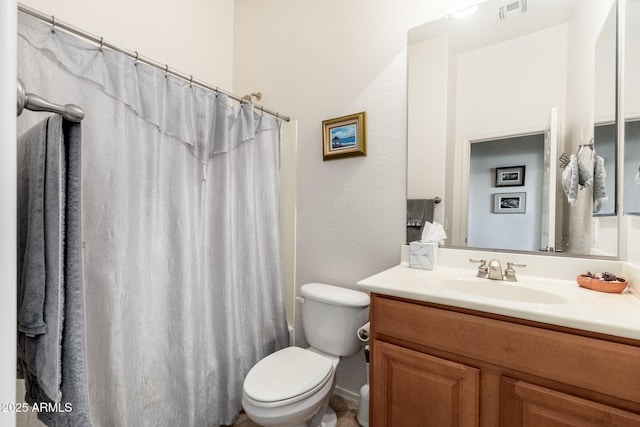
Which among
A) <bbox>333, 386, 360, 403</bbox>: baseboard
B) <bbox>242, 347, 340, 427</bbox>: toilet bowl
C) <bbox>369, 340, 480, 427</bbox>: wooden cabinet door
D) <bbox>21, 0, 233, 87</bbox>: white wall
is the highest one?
<bbox>21, 0, 233, 87</bbox>: white wall

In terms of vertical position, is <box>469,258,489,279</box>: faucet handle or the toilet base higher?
<box>469,258,489,279</box>: faucet handle

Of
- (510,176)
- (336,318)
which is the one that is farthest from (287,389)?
(510,176)

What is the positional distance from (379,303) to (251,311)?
2.89 ft

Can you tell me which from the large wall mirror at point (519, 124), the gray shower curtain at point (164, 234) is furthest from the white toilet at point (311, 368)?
the large wall mirror at point (519, 124)

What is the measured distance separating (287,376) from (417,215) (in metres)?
1.01

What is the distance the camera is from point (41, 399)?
2.55ft

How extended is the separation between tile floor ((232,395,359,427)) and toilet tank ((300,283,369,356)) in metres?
0.39

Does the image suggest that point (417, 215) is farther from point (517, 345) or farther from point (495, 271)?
point (517, 345)

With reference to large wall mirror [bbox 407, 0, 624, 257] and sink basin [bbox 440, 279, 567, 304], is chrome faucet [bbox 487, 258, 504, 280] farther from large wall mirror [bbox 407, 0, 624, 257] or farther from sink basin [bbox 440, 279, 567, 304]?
large wall mirror [bbox 407, 0, 624, 257]

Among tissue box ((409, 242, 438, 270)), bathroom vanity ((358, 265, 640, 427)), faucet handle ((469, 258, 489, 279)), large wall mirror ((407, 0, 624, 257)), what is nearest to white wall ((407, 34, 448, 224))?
large wall mirror ((407, 0, 624, 257))

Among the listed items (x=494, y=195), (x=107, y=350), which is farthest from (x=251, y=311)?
(x=494, y=195)

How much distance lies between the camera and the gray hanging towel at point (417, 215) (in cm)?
146

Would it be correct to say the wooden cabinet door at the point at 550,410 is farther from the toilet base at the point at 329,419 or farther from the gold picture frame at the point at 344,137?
the gold picture frame at the point at 344,137

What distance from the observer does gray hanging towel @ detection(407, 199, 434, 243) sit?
146 centimetres
